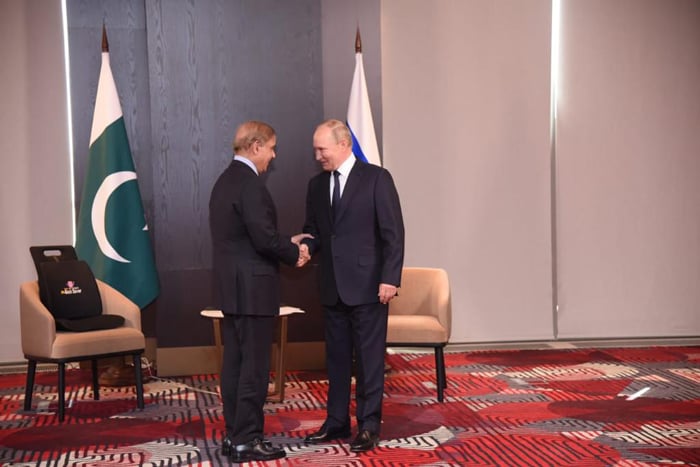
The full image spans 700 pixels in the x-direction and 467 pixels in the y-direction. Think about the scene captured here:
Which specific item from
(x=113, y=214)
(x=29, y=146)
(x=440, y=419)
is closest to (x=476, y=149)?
(x=113, y=214)

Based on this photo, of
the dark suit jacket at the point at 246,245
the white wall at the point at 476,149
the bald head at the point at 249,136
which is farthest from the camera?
the white wall at the point at 476,149

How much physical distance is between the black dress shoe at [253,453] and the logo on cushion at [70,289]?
194cm

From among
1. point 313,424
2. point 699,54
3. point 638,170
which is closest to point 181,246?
point 313,424

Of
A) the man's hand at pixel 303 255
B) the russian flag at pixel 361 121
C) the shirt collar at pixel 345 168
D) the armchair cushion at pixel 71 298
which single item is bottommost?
the armchair cushion at pixel 71 298

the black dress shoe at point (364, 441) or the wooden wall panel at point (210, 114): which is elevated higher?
the wooden wall panel at point (210, 114)

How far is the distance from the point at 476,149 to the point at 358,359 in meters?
3.83

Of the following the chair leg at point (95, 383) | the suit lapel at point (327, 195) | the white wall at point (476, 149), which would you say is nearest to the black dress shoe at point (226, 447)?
the suit lapel at point (327, 195)

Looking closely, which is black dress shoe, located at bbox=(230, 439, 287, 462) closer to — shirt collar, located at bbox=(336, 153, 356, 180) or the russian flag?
shirt collar, located at bbox=(336, 153, 356, 180)

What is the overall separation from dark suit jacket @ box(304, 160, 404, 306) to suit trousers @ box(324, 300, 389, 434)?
0.34 feet

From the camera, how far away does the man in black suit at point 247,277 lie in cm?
424

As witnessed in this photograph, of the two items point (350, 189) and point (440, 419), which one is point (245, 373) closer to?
point (350, 189)

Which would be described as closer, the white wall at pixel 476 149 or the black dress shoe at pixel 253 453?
the black dress shoe at pixel 253 453

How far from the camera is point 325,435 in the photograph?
4648 mm

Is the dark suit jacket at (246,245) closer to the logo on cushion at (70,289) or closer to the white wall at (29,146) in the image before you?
the logo on cushion at (70,289)
